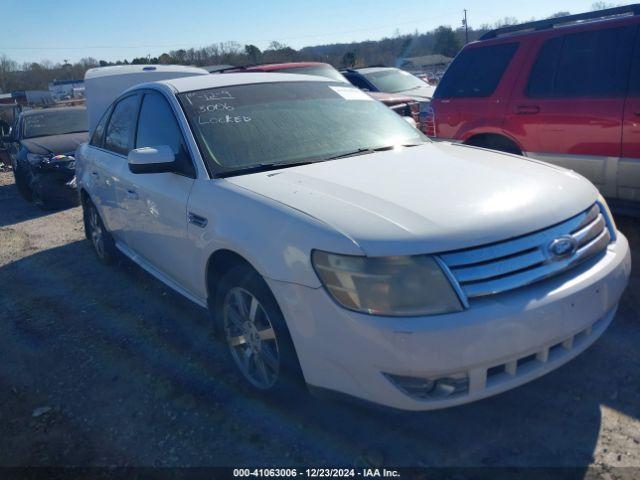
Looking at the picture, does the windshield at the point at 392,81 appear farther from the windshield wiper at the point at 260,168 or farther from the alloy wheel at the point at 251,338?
the alloy wheel at the point at 251,338

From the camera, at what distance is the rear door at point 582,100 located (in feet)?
14.9

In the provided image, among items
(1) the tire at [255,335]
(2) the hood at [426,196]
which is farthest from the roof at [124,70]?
(1) the tire at [255,335]

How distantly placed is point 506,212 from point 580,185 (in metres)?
0.75

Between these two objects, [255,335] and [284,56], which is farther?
[284,56]

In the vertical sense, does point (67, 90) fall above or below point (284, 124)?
above

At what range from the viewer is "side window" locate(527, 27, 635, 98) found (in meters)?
4.56

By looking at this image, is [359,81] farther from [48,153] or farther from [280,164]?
[280,164]

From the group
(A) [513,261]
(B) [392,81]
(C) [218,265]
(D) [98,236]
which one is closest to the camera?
(A) [513,261]

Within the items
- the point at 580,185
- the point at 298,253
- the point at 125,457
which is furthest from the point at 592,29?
the point at 125,457

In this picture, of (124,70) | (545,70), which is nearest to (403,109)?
(545,70)

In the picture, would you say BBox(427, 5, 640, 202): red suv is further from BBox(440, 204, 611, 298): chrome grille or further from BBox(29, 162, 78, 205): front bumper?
BBox(29, 162, 78, 205): front bumper

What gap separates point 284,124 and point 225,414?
1833mm

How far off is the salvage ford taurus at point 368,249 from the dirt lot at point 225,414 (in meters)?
0.30

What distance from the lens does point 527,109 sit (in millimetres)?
5102
